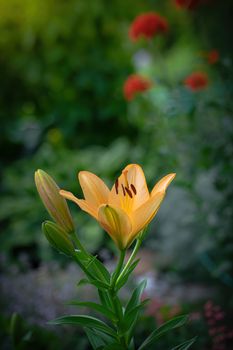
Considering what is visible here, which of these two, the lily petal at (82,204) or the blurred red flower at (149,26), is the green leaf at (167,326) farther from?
the blurred red flower at (149,26)

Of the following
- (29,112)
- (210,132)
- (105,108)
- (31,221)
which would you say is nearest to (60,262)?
(31,221)

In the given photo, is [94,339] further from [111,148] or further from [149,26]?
[111,148]

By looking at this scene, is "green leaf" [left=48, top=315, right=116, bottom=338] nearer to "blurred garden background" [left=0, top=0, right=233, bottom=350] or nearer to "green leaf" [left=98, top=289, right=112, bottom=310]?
"green leaf" [left=98, top=289, right=112, bottom=310]

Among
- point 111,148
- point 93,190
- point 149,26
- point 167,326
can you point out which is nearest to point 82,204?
point 93,190

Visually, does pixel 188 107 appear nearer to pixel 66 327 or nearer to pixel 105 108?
pixel 66 327

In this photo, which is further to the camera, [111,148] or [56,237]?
[111,148]

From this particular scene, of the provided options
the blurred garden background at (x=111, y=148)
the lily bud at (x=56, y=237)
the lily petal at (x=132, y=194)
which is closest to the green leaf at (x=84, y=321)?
the lily bud at (x=56, y=237)

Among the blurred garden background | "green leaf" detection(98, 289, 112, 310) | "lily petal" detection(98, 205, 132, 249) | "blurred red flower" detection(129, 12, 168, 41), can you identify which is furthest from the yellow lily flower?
"blurred red flower" detection(129, 12, 168, 41)
